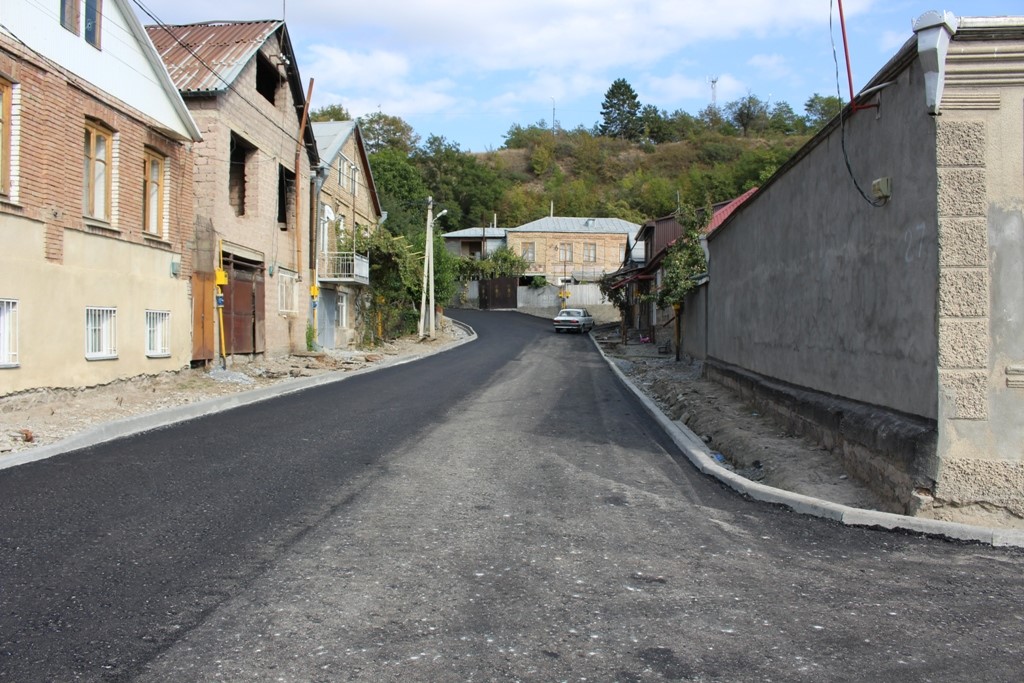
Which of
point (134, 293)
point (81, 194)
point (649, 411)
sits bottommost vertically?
point (649, 411)

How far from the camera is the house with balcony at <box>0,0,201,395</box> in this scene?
12.4 m

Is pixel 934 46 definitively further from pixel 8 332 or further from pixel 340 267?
pixel 340 267

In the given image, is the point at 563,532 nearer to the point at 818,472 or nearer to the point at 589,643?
the point at 589,643

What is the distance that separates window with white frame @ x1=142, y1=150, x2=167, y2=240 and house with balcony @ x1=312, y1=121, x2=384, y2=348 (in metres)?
11.3

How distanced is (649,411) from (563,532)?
895 cm

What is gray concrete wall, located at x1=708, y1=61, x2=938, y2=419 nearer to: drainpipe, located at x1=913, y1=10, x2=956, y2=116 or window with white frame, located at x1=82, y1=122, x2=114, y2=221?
drainpipe, located at x1=913, y1=10, x2=956, y2=116

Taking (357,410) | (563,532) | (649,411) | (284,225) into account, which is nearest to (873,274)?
(563,532)

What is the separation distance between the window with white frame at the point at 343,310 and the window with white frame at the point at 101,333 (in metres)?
18.4

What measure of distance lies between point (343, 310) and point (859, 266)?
91.7 ft

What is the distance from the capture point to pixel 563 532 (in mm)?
6168

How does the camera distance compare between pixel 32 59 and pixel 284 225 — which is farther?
pixel 284 225

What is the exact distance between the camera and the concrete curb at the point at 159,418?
9438mm

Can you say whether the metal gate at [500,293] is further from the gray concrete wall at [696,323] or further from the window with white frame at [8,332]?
the window with white frame at [8,332]

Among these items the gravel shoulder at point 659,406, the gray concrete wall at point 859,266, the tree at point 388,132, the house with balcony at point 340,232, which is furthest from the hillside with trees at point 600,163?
the gray concrete wall at point 859,266
